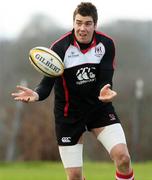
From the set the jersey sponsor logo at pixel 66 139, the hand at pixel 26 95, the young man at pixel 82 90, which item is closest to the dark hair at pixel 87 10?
Answer: the young man at pixel 82 90

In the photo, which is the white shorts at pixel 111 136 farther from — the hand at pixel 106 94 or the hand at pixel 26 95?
the hand at pixel 26 95

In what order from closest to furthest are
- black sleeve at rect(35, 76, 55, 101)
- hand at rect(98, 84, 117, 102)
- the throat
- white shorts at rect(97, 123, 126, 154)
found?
hand at rect(98, 84, 117, 102) → white shorts at rect(97, 123, 126, 154) → black sleeve at rect(35, 76, 55, 101) → the throat

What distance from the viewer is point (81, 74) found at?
27.4 feet

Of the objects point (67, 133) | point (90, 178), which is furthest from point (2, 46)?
point (67, 133)

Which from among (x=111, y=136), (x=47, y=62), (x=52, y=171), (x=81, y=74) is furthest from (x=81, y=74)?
(x=52, y=171)

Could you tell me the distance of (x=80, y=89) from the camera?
8391mm

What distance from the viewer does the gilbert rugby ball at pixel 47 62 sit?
8.21 metres

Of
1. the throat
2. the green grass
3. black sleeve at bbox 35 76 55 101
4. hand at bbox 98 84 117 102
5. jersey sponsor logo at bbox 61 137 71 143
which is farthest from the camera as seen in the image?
the green grass

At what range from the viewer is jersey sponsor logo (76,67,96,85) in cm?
834

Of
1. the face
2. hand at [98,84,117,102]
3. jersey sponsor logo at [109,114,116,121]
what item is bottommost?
jersey sponsor logo at [109,114,116,121]

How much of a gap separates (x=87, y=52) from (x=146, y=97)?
50.1 ft

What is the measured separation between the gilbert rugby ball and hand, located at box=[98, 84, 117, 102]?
684 mm

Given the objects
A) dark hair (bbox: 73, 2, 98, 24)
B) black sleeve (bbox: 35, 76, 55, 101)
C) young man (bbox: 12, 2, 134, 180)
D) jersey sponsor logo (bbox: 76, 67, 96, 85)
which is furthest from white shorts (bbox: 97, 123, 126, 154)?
dark hair (bbox: 73, 2, 98, 24)

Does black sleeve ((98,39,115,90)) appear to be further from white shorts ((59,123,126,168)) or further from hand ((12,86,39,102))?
hand ((12,86,39,102))
